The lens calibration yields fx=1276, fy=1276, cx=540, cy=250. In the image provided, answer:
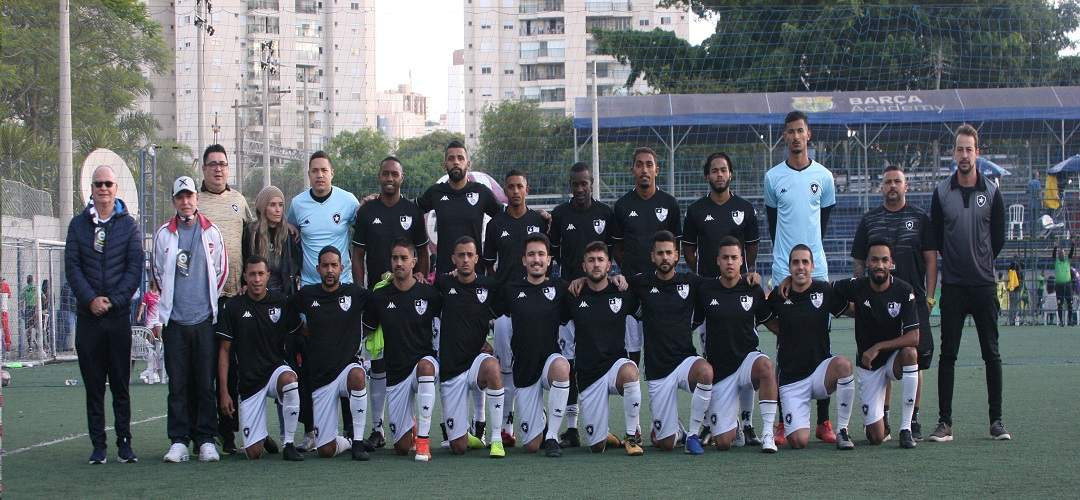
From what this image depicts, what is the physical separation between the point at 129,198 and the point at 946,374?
38.9ft

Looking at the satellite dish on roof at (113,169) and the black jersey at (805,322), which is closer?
the black jersey at (805,322)

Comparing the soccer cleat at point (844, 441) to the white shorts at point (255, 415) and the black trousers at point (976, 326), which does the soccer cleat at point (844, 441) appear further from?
the white shorts at point (255, 415)

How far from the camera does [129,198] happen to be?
16.9 m

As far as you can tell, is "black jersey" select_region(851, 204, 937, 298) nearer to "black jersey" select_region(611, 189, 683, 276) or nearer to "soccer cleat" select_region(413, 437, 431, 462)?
"black jersey" select_region(611, 189, 683, 276)

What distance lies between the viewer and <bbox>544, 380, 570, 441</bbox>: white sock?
7855mm

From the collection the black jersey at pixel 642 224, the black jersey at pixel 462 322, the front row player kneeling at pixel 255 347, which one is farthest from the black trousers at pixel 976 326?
the front row player kneeling at pixel 255 347

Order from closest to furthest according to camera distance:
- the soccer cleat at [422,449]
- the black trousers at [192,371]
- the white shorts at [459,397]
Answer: the soccer cleat at [422,449], the black trousers at [192,371], the white shorts at [459,397]

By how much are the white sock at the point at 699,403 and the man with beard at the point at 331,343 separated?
2.06m

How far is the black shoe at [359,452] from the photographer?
305 inches

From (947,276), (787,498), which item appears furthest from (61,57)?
(787,498)

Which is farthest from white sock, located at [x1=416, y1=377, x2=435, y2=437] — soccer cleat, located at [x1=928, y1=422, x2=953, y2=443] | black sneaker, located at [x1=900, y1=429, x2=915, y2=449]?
soccer cleat, located at [x1=928, y1=422, x2=953, y2=443]

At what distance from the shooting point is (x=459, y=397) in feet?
26.6

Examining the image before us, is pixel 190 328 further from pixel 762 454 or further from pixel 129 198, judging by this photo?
pixel 129 198

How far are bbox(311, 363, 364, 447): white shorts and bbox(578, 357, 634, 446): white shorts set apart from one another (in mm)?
1467
